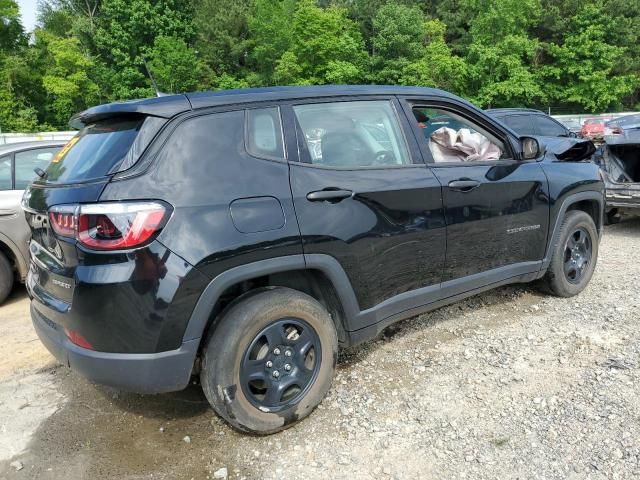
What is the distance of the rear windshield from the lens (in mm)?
2543

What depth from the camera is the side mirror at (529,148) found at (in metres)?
3.96

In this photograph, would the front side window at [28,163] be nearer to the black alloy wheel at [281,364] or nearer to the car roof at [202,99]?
the car roof at [202,99]

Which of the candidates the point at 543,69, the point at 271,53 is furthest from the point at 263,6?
the point at 543,69

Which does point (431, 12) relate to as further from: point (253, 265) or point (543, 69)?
point (253, 265)

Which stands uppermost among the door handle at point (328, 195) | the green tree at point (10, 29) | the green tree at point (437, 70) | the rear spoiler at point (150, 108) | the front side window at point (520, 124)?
the green tree at point (10, 29)

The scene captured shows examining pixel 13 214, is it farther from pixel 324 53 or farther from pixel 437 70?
pixel 437 70

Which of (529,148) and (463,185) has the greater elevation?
(529,148)

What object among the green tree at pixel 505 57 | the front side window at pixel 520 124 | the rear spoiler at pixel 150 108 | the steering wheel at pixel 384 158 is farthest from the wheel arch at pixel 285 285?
the green tree at pixel 505 57

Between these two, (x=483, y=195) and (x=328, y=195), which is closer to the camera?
(x=328, y=195)

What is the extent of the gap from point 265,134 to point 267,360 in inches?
47.9

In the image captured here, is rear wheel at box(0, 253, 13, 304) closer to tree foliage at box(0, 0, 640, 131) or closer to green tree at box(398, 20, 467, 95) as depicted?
tree foliage at box(0, 0, 640, 131)

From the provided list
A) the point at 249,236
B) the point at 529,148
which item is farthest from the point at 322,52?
the point at 249,236

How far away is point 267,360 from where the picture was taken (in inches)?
108

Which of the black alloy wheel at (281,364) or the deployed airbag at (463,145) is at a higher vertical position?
the deployed airbag at (463,145)
